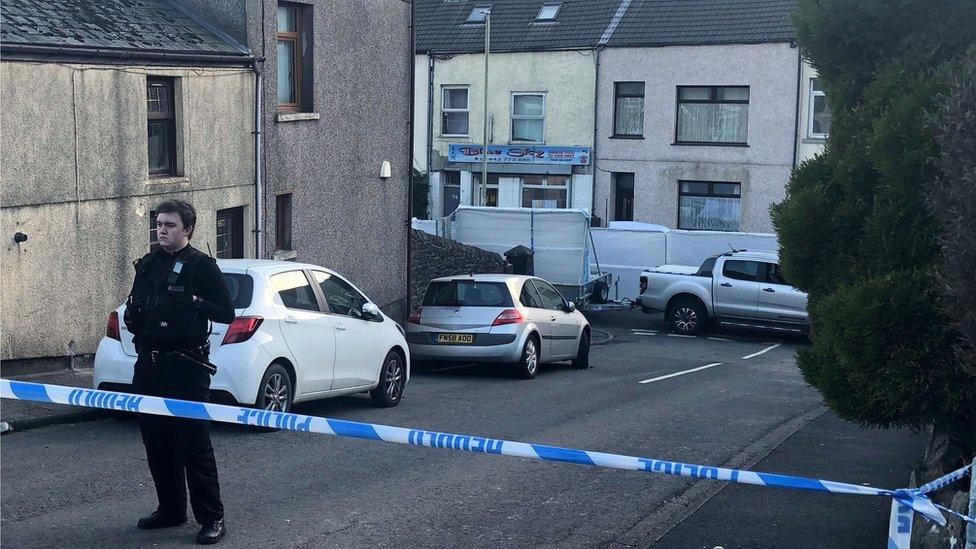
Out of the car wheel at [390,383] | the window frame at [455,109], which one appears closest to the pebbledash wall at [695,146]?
the window frame at [455,109]

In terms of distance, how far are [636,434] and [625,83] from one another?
2440 cm

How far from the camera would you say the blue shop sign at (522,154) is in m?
35.7

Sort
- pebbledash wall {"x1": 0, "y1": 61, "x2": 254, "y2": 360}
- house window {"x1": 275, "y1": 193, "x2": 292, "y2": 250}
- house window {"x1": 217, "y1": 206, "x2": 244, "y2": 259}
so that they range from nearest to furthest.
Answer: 1. pebbledash wall {"x1": 0, "y1": 61, "x2": 254, "y2": 360}
2. house window {"x1": 217, "y1": 206, "x2": 244, "y2": 259}
3. house window {"x1": 275, "y1": 193, "x2": 292, "y2": 250}

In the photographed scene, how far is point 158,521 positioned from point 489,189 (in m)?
30.5

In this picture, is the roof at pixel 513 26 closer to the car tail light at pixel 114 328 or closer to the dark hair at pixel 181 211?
the car tail light at pixel 114 328

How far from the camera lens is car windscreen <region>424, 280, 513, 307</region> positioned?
662 inches

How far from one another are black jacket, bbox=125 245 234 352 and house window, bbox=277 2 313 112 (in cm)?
1209

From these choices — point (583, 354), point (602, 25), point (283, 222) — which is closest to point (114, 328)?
point (283, 222)

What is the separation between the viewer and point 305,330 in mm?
11305

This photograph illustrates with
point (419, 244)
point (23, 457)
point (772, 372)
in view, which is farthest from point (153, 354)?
point (419, 244)

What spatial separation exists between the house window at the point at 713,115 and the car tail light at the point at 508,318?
62.4 ft

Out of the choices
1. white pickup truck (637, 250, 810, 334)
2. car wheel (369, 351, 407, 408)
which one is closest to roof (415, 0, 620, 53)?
white pickup truck (637, 250, 810, 334)

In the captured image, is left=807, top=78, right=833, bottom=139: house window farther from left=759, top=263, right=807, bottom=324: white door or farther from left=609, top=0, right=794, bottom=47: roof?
left=759, top=263, right=807, bottom=324: white door

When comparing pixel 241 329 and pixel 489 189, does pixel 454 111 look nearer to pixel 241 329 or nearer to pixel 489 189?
pixel 489 189
